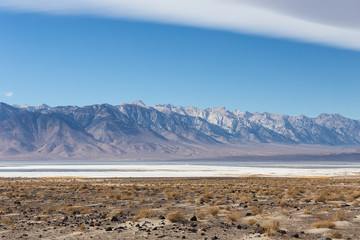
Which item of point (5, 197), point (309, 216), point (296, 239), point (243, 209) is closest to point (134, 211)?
point (243, 209)

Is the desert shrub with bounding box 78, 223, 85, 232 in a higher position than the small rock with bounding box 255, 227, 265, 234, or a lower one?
higher

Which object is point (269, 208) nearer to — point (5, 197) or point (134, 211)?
point (134, 211)

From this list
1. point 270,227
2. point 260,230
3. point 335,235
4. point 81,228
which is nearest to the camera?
point 335,235

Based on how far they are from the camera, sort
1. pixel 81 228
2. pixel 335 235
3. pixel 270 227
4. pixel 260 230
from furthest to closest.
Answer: pixel 81 228 → pixel 260 230 → pixel 270 227 → pixel 335 235

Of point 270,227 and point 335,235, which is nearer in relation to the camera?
point 335,235

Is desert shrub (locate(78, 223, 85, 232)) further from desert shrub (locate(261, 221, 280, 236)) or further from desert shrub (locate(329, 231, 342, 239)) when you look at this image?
desert shrub (locate(329, 231, 342, 239))

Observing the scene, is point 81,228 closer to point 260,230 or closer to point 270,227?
point 260,230

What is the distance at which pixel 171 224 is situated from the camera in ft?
59.6

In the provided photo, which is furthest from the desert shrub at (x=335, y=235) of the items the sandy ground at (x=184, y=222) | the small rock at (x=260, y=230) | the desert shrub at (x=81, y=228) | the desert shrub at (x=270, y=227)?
the desert shrub at (x=81, y=228)

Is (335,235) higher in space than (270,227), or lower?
lower

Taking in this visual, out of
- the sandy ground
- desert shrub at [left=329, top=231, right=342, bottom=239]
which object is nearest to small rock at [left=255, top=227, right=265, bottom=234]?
the sandy ground

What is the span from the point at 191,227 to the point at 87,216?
5.93 meters

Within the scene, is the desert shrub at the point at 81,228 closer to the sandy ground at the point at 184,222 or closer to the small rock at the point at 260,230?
the sandy ground at the point at 184,222

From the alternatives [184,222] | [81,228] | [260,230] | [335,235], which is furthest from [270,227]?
[81,228]
